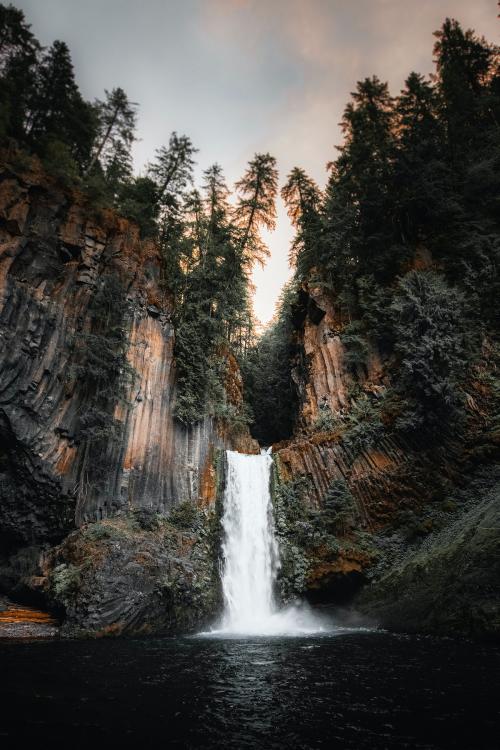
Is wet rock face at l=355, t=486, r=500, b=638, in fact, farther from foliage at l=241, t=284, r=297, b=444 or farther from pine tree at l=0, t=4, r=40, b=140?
pine tree at l=0, t=4, r=40, b=140

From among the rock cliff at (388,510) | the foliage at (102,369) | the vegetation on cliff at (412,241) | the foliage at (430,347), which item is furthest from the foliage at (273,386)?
the foliage at (102,369)

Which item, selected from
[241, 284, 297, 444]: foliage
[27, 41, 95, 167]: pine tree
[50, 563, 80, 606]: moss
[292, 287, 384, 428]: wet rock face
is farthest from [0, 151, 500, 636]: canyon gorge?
[241, 284, 297, 444]: foliage

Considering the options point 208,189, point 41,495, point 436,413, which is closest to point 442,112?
point 208,189

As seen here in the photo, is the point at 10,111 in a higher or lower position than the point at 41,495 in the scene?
higher

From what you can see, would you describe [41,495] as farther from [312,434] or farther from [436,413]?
[436,413]

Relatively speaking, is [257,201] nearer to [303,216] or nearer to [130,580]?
[303,216]

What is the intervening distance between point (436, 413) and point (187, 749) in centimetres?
1370

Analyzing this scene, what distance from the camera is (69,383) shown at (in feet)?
46.9

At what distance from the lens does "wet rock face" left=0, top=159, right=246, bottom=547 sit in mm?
12945

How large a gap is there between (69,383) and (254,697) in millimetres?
12404

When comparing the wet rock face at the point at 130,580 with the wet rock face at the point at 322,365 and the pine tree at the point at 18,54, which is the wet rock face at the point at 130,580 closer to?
the wet rock face at the point at 322,365

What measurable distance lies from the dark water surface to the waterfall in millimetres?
5849

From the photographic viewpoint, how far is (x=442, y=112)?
26484mm

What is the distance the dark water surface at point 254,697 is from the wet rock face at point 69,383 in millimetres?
5965
